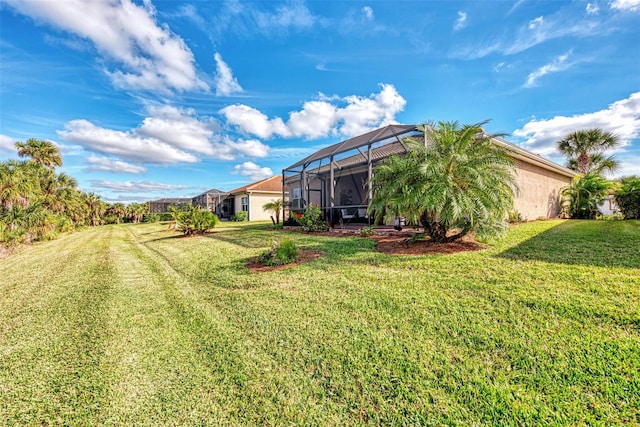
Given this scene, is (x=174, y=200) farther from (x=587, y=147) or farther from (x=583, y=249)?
(x=587, y=147)

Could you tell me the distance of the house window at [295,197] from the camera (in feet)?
52.9

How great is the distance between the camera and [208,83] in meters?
15.2

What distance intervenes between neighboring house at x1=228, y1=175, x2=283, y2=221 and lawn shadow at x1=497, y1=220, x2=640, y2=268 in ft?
74.7

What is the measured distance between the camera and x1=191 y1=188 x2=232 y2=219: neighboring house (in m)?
31.3

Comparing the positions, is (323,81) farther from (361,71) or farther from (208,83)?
(208,83)

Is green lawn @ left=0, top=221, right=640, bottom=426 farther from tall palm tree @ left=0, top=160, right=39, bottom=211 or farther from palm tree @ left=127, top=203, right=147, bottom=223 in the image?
palm tree @ left=127, top=203, right=147, bottom=223

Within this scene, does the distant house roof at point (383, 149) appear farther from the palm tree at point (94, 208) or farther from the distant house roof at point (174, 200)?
the distant house roof at point (174, 200)

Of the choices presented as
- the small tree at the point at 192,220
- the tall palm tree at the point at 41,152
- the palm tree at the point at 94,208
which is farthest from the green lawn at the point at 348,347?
the palm tree at the point at 94,208

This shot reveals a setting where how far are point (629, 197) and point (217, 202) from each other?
3422 cm

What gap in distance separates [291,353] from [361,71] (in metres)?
13.1

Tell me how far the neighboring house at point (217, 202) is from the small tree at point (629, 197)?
31.0 meters

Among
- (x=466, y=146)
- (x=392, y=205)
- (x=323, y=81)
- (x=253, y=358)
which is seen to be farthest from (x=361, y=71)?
(x=253, y=358)

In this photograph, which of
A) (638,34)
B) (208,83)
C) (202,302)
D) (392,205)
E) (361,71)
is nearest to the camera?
(202,302)

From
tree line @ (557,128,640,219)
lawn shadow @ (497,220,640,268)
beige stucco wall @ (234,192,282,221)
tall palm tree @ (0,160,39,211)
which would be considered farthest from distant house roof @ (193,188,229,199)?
tree line @ (557,128,640,219)
